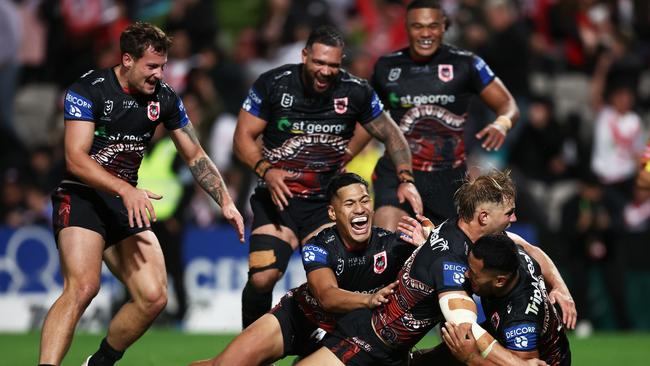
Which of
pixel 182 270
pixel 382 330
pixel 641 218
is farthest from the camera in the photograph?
pixel 641 218

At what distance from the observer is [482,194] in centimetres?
817

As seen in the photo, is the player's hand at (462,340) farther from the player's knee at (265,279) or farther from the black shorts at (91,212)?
the black shorts at (91,212)

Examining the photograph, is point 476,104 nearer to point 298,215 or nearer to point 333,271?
point 298,215

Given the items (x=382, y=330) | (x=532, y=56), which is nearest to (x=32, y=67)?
(x=532, y=56)

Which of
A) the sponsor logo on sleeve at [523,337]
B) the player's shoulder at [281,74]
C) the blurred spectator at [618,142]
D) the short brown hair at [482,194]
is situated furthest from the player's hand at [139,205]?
the blurred spectator at [618,142]

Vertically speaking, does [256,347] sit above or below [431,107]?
below

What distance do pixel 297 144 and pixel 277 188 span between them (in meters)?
0.60

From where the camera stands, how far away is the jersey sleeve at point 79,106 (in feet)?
28.8

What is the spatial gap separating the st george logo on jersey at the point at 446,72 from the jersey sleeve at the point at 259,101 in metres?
1.59

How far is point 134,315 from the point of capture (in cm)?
913

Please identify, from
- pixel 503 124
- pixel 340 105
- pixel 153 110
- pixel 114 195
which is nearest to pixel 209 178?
pixel 153 110

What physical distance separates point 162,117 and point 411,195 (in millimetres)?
2023

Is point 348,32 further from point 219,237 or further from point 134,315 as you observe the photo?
point 134,315

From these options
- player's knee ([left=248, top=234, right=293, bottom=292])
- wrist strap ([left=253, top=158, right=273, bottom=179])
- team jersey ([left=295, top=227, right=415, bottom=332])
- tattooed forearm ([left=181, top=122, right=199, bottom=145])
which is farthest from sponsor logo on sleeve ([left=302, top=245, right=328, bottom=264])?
tattooed forearm ([left=181, top=122, right=199, bottom=145])
